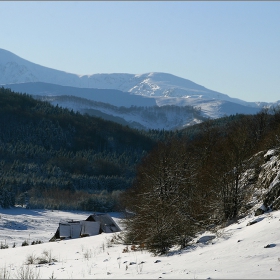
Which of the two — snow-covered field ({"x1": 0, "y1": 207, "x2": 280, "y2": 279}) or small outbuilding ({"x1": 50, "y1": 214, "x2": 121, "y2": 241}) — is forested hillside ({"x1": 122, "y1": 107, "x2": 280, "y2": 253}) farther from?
small outbuilding ({"x1": 50, "y1": 214, "x2": 121, "y2": 241})

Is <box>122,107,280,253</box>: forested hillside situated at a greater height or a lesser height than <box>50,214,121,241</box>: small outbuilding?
greater

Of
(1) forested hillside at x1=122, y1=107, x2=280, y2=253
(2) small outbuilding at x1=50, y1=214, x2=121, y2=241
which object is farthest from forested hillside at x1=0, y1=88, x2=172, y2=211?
(1) forested hillside at x1=122, y1=107, x2=280, y2=253

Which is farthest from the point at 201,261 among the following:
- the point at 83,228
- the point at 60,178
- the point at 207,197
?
the point at 60,178

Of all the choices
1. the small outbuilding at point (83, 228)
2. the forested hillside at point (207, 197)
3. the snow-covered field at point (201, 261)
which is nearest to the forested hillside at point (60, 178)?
the small outbuilding at point (83, 228)

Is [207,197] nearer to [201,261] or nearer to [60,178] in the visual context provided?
[201,261]

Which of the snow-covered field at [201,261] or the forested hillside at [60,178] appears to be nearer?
the snow-covered field at [201,261]

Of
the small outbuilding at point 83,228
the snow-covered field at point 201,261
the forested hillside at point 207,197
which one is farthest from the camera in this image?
the small outbuilding at point 83,228

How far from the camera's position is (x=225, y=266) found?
16578 millimetres

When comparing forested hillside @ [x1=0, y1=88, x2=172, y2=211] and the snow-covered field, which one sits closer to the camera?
the snow-covered field

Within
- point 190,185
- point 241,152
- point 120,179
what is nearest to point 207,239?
point 241,152

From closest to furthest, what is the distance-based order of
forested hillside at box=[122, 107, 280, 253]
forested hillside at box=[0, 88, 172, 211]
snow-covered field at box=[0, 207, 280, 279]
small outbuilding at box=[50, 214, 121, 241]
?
snow-covered field at box=[0, 207, 280, 279], forested hillside at box=[122, 107, 280, 253], small outbuilding at box=[50, 214, 121, 241], forested hillside at box=[0, 88, 172, 211]

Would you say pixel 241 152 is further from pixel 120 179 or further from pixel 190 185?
pixel 120 179

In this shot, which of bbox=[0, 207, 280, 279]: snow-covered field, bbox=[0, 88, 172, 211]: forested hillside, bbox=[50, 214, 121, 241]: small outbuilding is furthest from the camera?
bbox=[0, 88, 172, 211]: forested hillside

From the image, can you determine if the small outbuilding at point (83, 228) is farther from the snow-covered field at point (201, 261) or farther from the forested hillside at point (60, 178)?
the forested hillside at point (60, 178)
